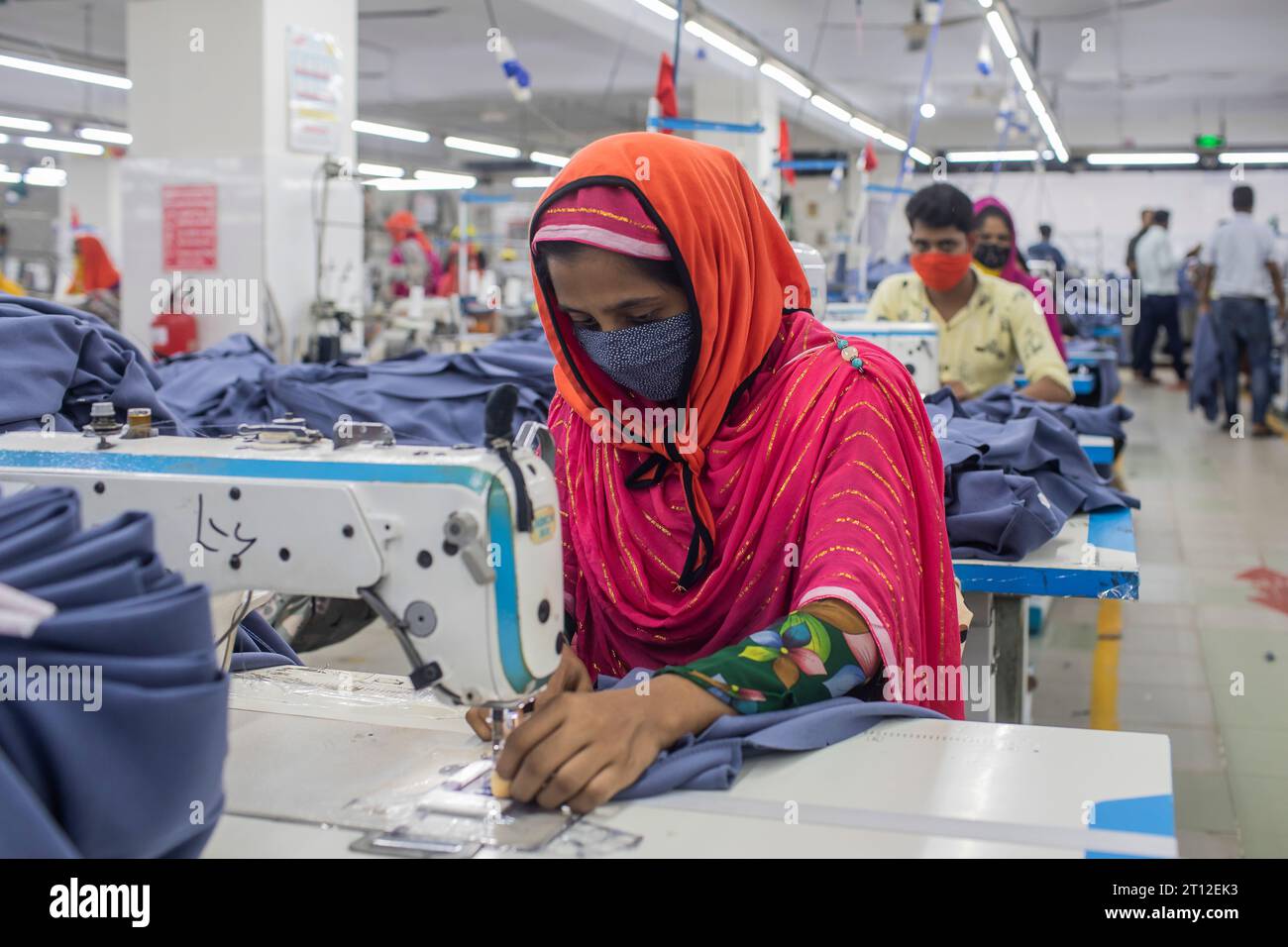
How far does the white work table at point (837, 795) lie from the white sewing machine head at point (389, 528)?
0.15 meters

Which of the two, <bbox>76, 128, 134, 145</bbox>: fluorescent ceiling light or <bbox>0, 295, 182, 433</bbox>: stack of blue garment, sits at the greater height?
<bbox>76, 128, 134, 145</bbox>: fluorescent ceiling light

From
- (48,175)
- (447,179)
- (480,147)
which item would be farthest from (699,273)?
(48,175)

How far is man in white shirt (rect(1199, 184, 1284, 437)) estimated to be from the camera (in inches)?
367

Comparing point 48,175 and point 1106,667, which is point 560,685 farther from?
point 48,175

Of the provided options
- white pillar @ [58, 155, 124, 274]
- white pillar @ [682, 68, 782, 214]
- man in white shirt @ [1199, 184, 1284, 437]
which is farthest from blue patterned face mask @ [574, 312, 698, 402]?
white pillar @ [58, 155, 124, 274]

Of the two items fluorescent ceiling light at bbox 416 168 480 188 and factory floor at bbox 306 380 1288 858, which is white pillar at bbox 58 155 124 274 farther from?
factory floor at bbox 306 380 1288 858

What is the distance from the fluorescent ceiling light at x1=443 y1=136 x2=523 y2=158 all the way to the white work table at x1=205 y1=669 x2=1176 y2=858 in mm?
15717

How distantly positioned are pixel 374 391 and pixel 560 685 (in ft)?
7.19

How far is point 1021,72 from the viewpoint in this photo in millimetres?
10633

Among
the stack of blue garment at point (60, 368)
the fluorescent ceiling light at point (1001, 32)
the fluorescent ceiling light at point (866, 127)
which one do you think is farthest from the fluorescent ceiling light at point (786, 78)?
the stack of blue garment at point (60, 368)

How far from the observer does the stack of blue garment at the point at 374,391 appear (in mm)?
3285

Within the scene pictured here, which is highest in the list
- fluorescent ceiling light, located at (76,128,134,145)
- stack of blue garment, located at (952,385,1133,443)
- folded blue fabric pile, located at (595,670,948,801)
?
fluorescent ceiling light, located at (76,128,134,145)

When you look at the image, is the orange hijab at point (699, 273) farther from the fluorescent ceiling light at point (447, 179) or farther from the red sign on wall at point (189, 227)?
the fluorescent ceiling light at point (447, 179)
